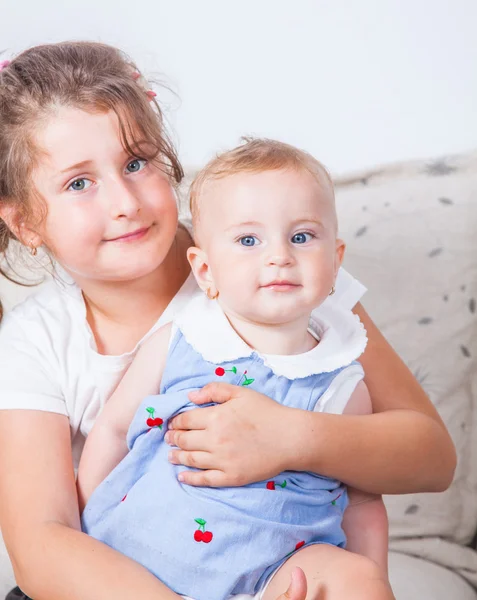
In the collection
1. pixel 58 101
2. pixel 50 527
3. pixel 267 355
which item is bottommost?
pixel 50 527

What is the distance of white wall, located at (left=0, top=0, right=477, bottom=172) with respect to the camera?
233cm

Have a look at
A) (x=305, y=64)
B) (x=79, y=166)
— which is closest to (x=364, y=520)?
(x=79, y=166)

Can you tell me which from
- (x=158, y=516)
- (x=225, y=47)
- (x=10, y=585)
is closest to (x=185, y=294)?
(x=158, y=516)

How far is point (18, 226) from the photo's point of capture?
1501 mm

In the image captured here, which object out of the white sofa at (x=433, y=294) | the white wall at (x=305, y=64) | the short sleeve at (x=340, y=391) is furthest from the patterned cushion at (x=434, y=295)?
the short sleeve at (x=340, y=391)

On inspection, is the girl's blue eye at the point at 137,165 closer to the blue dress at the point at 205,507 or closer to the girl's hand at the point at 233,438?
the blue dress at the point at 205,507

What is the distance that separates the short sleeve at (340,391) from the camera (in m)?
1.33

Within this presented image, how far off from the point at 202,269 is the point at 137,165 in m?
0.21

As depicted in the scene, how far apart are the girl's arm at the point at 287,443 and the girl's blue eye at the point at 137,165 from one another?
36 cm

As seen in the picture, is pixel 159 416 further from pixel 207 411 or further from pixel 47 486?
pixel 47 486

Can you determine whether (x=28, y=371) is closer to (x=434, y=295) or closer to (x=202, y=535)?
(x=202, y=535)

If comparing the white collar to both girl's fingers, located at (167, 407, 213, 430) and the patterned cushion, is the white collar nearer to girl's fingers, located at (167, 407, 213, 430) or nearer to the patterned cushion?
girl's fingers, located at (167, 407, 213, 430)

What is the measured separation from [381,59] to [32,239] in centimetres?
121

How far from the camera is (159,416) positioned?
1.30 metres
